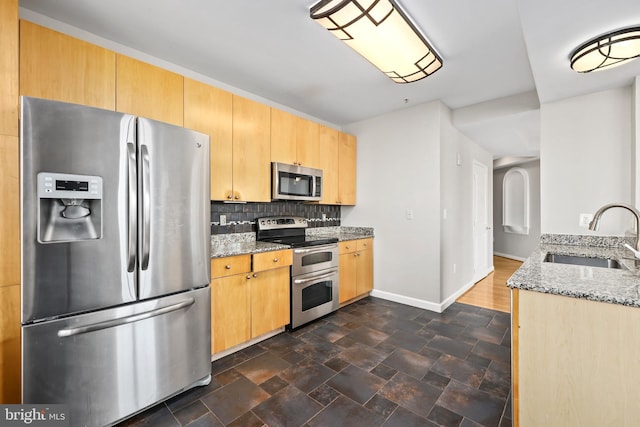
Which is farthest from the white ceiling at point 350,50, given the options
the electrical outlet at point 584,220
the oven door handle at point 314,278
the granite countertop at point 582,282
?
the oven door handle at point 314,278

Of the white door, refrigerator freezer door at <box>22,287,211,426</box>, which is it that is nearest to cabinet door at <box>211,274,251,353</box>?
refrigerator freezer door at <box>22,287,211,426</box>

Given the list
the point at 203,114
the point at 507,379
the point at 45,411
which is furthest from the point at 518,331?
the point at 203,114

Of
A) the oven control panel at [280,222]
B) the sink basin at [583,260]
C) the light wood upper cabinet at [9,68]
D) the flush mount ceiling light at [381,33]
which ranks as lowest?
the sink basin at [583,260]

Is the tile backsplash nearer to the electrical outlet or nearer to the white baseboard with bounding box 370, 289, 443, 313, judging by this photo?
the white baseboard with bounding box 370, 289, 443, 313

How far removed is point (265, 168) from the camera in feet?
9.25

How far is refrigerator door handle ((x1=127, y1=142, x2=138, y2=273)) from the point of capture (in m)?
1.55

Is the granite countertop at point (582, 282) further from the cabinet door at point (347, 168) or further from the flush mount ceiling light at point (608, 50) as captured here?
the cabinet door at point (347, 168)

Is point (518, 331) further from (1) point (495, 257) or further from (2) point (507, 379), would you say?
(1) point (495, 257)

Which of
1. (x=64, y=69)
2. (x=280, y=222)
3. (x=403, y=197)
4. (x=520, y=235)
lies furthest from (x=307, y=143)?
(x=520, y=235)

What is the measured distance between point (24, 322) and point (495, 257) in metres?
7.95

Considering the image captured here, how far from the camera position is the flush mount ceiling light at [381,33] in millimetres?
1614

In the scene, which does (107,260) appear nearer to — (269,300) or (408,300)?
(269,300)

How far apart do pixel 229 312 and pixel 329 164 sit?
84.7 inches

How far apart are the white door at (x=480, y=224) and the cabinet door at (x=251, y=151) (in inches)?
136
